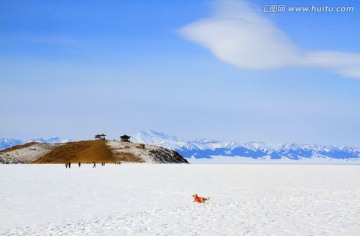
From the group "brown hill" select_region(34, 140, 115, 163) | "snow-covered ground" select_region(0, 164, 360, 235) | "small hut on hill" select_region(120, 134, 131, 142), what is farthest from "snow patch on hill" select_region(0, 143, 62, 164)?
"snow-covered ground" select_region(0, 164, 360, 235)

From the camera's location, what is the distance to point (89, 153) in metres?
137

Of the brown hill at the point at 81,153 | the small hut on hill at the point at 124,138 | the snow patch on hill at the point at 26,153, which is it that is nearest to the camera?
the brown hill at the point at 81,153

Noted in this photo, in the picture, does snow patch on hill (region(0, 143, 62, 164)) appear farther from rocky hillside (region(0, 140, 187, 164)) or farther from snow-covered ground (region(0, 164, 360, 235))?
snow-covered ground (region(0, 164, 360, 235))

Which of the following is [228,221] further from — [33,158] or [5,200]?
[33,158]

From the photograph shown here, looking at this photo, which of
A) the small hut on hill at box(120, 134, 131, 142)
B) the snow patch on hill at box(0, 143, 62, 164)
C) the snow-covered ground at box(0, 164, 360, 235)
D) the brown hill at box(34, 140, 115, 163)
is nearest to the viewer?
the snow-covered ground at box(0, 164, 360, 235)

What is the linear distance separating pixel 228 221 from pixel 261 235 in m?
2.70

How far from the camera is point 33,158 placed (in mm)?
141875

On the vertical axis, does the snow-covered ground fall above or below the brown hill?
below

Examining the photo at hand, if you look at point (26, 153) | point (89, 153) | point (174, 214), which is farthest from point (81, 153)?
point (174, 214)

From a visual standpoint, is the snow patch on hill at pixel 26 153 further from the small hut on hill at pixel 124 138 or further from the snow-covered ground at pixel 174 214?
the snow-covered ground at pixel 174 214

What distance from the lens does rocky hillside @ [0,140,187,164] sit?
5128 inches

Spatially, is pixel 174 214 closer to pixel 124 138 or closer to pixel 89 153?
pixel 89 153

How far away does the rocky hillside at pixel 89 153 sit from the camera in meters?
130

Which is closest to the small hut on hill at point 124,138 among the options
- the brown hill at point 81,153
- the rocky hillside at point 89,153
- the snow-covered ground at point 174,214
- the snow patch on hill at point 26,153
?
the rocky hillside at point 89,153
